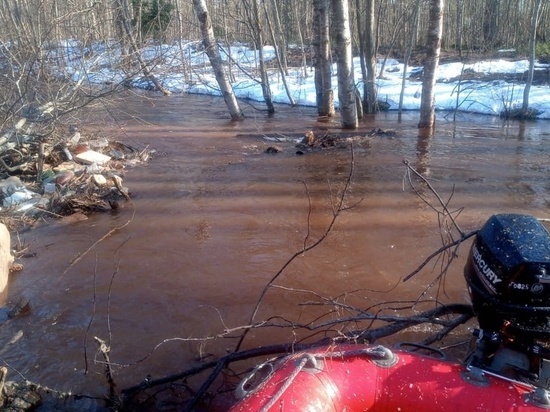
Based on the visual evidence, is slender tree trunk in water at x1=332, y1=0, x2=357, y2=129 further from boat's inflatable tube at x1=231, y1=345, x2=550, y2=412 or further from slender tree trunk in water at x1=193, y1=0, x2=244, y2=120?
boat's inflatable tube at x1=231, y1=345, x2=550, y2=412

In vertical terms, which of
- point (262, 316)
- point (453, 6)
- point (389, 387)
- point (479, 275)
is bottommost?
point (262, 316)

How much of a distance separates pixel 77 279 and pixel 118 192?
104 inches

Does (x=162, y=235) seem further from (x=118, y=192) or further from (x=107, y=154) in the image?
(x=107, y=154)

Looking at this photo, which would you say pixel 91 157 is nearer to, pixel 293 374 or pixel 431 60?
pixel 431 60

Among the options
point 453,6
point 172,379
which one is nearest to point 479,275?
point 172,379

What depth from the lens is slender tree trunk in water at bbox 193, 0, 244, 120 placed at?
12070mm

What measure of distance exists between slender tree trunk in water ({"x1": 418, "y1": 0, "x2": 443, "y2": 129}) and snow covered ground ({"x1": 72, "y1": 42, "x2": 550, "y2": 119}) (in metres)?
1.49

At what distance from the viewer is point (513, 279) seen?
2.33 meters

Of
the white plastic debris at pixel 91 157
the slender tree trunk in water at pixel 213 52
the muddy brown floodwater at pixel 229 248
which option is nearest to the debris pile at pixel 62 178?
the white plastic debris at pixel 91 157

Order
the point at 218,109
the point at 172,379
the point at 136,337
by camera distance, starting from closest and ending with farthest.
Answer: the point at 172,379
the point at 136,337
the point at 218,109

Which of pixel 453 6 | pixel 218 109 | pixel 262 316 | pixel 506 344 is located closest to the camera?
pixel 506 344

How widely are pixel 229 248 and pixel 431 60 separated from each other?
24.6ft

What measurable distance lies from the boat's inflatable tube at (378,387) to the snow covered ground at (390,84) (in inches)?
246

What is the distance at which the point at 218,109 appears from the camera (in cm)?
1667
